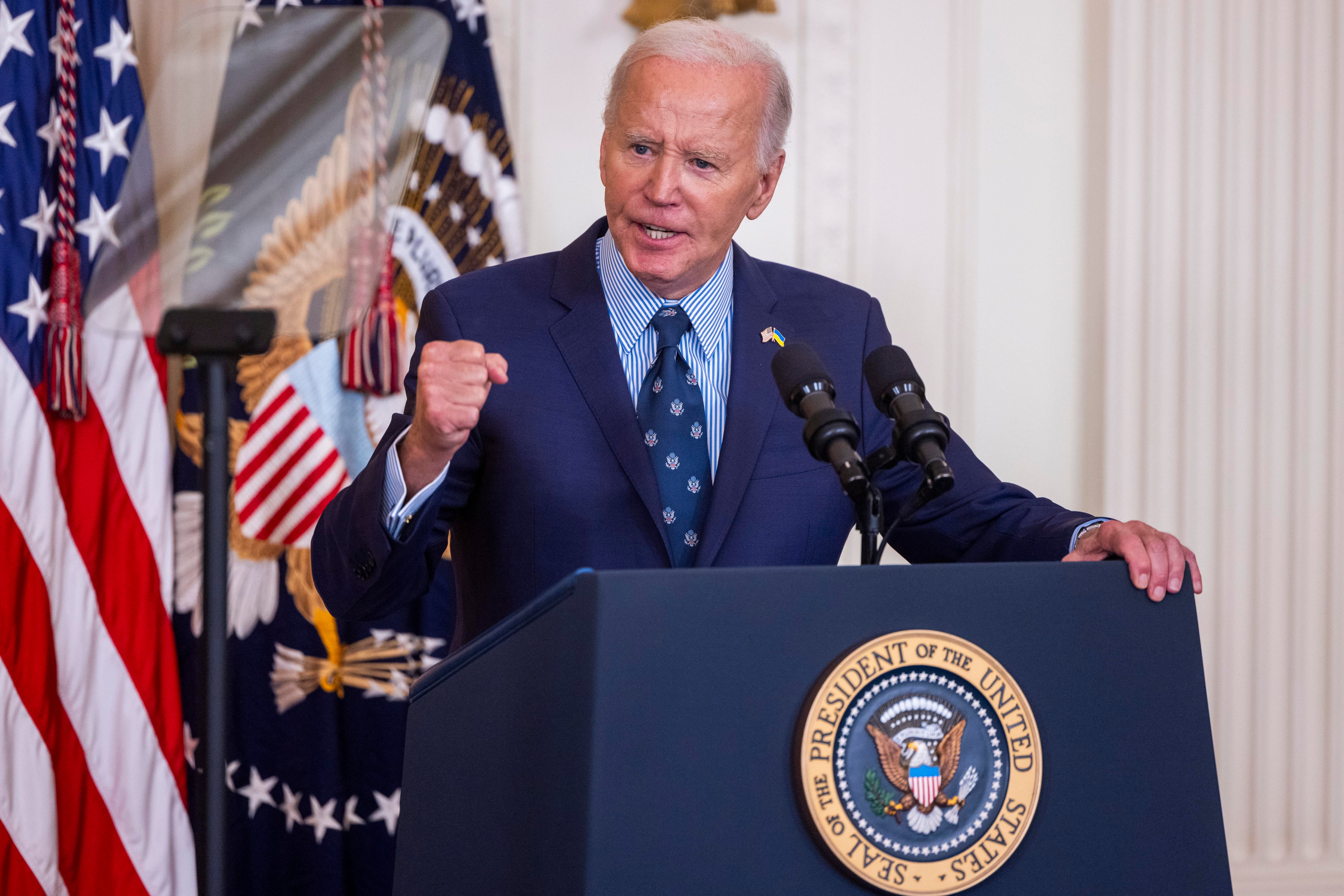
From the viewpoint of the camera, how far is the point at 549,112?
3.09m

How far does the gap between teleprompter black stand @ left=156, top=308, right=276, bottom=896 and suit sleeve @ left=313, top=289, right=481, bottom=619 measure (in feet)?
0.79

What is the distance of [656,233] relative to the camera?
1748mm

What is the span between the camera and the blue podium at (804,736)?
0.91 m

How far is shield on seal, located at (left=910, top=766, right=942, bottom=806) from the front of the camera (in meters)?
0.95

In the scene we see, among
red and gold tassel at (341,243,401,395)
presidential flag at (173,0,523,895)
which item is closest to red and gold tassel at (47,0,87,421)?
presidential flag at (173,0,523,895)

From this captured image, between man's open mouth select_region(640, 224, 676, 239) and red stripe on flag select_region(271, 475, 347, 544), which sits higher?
man's open mouth select_region(640, 224, 676, 239)

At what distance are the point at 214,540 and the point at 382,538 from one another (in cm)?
27

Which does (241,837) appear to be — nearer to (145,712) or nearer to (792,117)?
(145,712)

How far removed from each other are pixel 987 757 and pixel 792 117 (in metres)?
2.43

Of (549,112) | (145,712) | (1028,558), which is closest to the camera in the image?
(1028,558)

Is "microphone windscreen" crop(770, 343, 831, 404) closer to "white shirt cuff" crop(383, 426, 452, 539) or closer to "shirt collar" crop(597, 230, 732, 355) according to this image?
"white shirt cuff" crop(383, 426, 452, 539)

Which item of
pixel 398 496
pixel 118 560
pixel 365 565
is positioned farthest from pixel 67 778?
pixel 398 496

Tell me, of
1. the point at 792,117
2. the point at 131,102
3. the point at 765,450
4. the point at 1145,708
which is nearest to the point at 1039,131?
the point at 792,117

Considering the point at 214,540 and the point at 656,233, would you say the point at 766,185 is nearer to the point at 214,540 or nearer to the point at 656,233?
the point at 656,233
